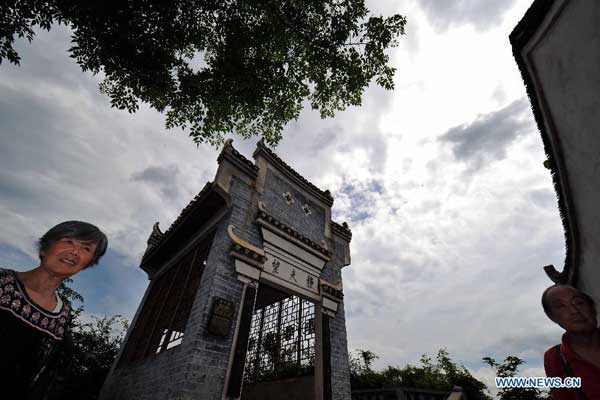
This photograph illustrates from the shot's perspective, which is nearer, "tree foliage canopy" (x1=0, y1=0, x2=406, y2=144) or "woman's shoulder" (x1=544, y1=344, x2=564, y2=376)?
"woman's shoulder" (x1=544, y1=344, x2=564, y2=376)

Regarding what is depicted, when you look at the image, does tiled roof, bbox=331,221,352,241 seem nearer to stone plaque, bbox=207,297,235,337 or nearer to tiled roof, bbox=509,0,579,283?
stone plaque, bbox=207,297,235,337

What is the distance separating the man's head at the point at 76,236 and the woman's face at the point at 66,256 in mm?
13

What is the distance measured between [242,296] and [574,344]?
5.55 m

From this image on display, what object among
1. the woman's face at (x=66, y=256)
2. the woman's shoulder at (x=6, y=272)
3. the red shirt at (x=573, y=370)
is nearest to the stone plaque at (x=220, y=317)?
the woman's face at (x=66, y=256)

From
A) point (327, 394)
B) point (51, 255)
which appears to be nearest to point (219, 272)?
point (327, 394)

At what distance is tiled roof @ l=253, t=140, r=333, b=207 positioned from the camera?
8.69 metres

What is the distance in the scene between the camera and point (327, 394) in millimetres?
6609

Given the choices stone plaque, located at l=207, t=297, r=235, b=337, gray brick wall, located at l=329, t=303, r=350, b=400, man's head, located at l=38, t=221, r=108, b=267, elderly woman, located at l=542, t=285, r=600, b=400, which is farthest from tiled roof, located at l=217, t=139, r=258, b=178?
elderly woman, located at l=542, t=285, r=600, b=400

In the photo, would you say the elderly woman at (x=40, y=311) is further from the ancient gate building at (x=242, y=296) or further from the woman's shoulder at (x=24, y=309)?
the ancient gate building at (x=242, y=296)

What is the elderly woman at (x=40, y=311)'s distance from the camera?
1.70 m

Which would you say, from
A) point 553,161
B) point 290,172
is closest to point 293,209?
point 290,172

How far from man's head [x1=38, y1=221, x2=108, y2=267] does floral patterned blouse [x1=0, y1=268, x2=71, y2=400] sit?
0.80 ft

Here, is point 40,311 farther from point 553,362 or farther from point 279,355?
point 279,355

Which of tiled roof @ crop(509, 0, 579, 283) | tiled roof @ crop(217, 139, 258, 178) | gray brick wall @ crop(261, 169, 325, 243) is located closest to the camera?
tiled roof @ crop(509, 0, 579, 283)
